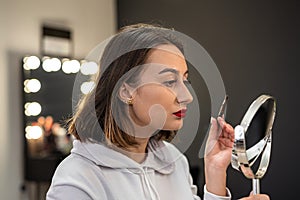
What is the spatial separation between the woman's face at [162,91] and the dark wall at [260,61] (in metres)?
1.82

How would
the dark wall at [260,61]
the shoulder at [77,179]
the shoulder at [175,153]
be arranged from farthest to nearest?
the dark wall at [260,61], the shoulder at [175,153], the shoulder at [77,179]

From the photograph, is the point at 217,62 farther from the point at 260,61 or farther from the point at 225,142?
the point at 225,142

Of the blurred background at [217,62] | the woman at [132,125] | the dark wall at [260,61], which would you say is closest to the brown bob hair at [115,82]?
the woman at [132,125]

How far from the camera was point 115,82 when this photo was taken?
0.78m

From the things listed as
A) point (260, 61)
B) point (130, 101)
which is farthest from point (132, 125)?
point (260, 61)

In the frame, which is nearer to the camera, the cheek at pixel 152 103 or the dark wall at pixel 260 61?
the cheek at pixel 152 103

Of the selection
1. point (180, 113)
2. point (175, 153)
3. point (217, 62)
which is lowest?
point (217, 62)

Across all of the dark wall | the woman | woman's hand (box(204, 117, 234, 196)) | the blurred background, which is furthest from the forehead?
the dark wall

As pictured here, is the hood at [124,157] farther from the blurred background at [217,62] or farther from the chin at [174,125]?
the blurred background at [217,62]

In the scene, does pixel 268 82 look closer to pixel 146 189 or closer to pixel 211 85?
pixel 211 85

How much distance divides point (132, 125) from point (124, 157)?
0.05m

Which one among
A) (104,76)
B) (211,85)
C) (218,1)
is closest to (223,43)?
(218,1)

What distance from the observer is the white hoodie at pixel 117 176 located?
732mm

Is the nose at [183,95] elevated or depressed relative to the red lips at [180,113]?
elevated
